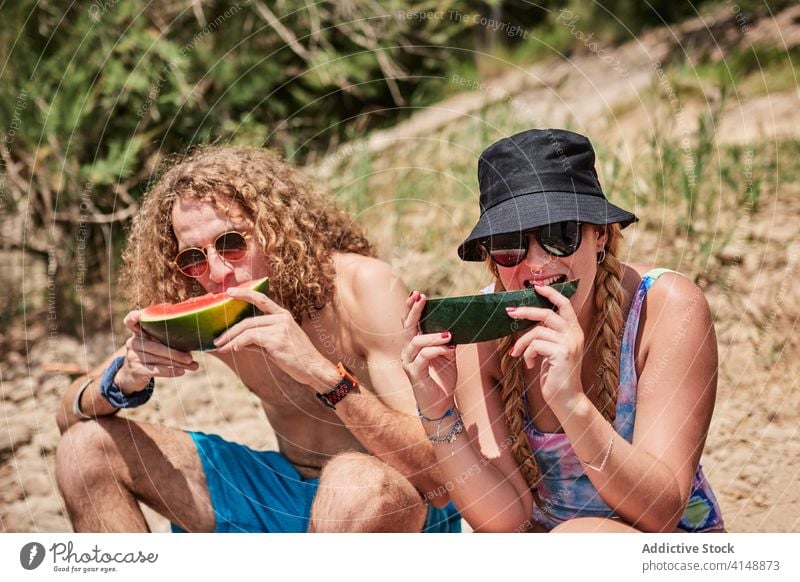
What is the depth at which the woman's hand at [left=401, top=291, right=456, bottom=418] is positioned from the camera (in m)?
2.31

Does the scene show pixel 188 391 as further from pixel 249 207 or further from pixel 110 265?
pixel 249 207

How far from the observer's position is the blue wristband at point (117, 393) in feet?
9.20

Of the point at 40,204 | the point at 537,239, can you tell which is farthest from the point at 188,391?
the point at 537,239

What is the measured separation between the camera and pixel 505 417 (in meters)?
2.54

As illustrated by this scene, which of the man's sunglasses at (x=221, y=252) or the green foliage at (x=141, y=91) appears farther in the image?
the green foliage at (x=141, y=91)

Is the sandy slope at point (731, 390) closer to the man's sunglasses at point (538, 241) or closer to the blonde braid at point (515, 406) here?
the blonde braid at point (515, 406)

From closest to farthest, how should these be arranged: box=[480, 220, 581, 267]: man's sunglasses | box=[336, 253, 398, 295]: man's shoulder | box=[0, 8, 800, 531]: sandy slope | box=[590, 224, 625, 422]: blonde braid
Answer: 1. box=[480, 220, 581, 267]: man's sunglasses
2. box=[590, 224, 625, 422]: blonde braid
3. box=[336, 253, 398, 295]: man's shoulder
4. box=[0, 8, 800, 531]: sandy slope

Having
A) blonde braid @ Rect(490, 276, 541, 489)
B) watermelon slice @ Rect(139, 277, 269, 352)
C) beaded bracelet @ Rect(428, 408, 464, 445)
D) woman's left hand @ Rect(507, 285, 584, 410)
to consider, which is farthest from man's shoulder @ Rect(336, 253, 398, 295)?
woman's left hand @ Rect(507, 285, 584, 410)

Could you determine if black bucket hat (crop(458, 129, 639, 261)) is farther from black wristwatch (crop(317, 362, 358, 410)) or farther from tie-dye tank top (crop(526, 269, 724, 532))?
black wristwatch (crop(317, 362, 358, 410))

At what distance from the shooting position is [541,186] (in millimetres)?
2314

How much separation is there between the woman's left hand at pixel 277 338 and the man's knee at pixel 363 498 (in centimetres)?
33

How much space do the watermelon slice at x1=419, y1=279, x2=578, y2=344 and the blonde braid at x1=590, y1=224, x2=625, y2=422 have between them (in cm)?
13

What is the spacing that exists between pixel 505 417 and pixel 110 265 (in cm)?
349

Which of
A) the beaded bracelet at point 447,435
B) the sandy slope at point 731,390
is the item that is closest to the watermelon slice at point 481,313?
the beaded bracelet at point 447,435
